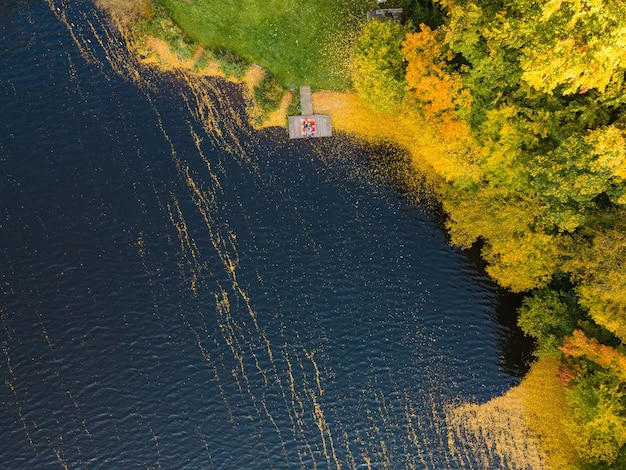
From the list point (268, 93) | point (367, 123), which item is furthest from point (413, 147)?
point (268, 93)

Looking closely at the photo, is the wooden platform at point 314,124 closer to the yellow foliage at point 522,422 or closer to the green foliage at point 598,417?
the yellow foliage at point 522,422

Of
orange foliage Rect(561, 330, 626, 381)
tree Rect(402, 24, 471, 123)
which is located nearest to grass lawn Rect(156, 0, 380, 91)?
tree Rect(402, 24, 471, 123)

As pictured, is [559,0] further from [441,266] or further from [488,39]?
Answer: [441,266]

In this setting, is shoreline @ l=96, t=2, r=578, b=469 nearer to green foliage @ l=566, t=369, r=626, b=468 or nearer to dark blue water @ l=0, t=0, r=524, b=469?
dark blue water @ l=0, t=0, r=524, b=469

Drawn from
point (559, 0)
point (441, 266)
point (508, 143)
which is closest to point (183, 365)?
point (441, 266)

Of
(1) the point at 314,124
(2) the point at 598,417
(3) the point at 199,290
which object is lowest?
(2) the point at 598,417

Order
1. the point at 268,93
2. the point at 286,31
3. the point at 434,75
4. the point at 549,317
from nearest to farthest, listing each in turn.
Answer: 1. the point at 434,75
2. the point at 549,317
3. the point at 286,31
4. the point at 268,93

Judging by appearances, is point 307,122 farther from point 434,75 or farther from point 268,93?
point 434,75
